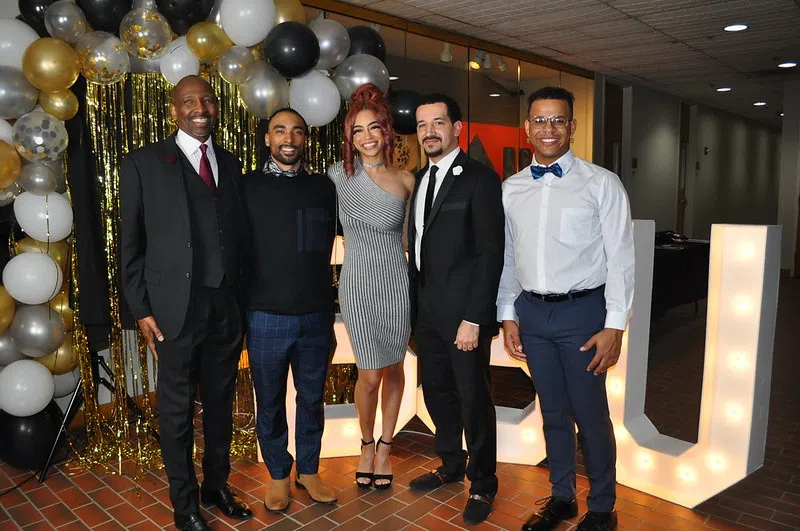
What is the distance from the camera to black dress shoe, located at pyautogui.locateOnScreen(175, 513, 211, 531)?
2.65 m

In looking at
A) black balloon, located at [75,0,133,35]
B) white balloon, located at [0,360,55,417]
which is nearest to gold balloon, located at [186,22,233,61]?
black balloon, located at [75,0,133,35]

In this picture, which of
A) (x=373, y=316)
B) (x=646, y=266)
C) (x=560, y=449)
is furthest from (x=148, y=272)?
(x=646, y=266)

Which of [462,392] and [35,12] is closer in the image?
[462,392]

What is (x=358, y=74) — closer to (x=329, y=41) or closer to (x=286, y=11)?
(x=329, y=41)

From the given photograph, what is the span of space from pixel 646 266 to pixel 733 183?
14.7 metres

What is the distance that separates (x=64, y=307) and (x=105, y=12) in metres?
1.51

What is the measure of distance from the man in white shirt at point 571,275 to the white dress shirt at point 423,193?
0.25m

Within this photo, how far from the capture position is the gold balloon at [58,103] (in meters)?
3.10

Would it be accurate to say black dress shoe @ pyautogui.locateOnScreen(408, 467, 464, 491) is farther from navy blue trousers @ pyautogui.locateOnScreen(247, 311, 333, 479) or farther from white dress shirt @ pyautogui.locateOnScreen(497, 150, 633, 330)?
white dress shirt @ pyautogui.locateOnScreen(497, 150, 633, 330)

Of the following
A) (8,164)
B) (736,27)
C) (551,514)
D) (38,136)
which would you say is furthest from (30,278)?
(736,27)

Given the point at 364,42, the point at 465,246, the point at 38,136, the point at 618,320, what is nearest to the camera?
the point at 618,320

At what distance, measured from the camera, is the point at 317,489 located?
296cm

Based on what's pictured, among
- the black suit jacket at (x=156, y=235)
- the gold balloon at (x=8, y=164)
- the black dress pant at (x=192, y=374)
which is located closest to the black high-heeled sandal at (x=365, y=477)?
the black dress pant at (x=192, y=374)

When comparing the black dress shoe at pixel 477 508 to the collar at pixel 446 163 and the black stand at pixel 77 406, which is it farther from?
the black stand at pixel 77 406
